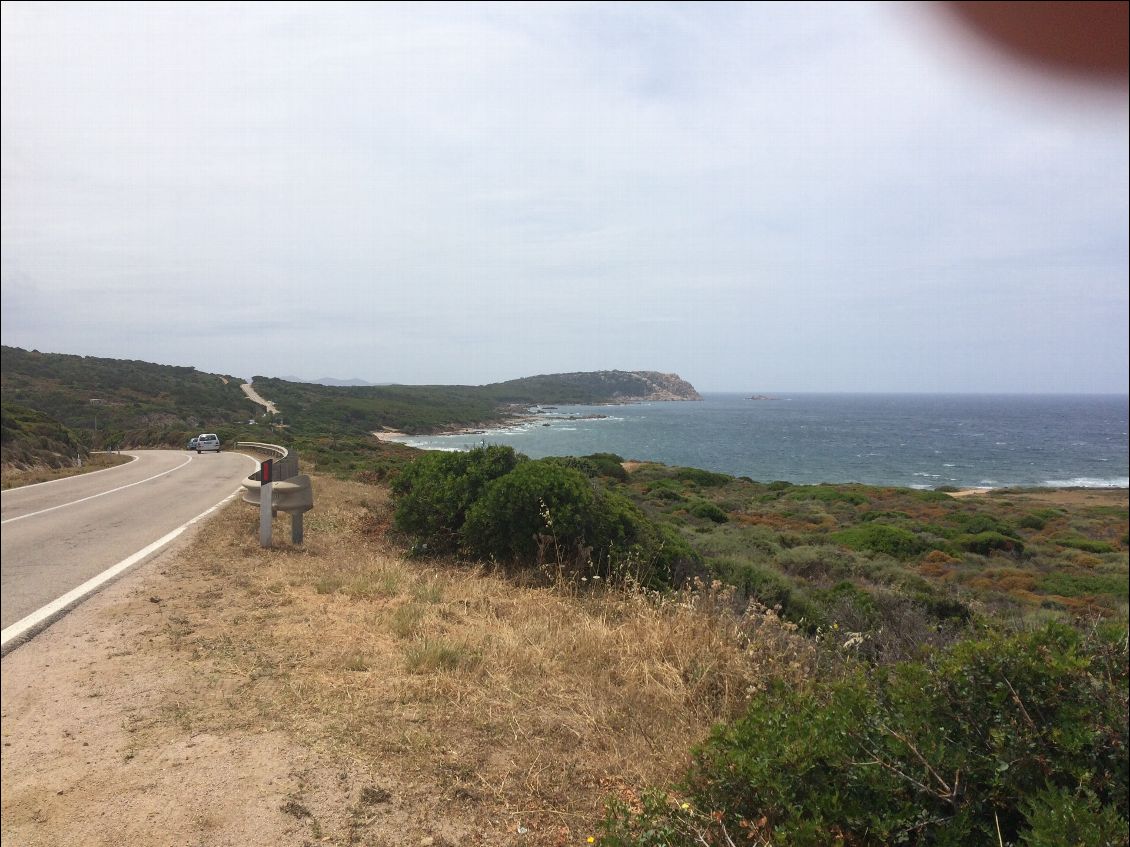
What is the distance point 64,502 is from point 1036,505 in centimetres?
5113

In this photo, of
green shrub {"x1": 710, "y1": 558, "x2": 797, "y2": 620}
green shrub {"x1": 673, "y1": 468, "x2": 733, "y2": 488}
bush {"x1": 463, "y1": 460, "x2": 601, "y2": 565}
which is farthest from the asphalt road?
green shrub {"x1": 673, "y1": 468, "x2": 733, "y2": 488}

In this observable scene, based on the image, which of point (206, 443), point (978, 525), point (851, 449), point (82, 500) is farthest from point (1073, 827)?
point (851, 449)

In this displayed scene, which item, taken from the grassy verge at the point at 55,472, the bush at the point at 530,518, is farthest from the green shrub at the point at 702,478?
the bush at the point at 530,518

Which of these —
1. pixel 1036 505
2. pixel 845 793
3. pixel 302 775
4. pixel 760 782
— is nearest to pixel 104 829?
pixel 302 775

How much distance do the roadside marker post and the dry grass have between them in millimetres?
1271

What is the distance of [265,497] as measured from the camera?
760 cm

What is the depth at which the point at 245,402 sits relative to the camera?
75.6 ft

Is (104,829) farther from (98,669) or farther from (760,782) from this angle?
(760,782)

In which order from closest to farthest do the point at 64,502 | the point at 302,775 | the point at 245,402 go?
the point at 302,775, the point at 64,502, the point at 245,402

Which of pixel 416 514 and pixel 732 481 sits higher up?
pixel 416 514

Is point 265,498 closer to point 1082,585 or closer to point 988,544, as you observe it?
point 1082,585

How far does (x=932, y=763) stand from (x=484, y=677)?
2619 mm

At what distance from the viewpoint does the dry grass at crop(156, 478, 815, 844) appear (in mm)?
3066

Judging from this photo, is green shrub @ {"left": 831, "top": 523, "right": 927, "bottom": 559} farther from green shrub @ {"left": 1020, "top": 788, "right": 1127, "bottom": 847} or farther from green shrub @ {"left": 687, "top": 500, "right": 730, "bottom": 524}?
green shrub @ {"left": 1020, "top": 788, "right": 1127, "bottom": 847}
